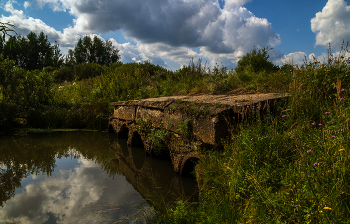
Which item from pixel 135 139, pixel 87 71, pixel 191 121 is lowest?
pixel 135 139

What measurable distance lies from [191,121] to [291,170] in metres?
2.06

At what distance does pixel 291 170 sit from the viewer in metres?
2.21

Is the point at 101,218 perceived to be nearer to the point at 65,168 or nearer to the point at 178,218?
the point at 178,218

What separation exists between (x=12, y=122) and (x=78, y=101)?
8.14 ft

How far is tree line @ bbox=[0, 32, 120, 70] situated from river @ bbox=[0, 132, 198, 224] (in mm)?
28748

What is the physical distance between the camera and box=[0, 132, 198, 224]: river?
2947mm

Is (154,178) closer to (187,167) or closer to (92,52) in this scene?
(187,167)

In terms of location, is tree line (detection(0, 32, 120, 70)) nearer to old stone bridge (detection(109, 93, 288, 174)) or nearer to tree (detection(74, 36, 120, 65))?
tree (detection(74, 36, 120, 65))

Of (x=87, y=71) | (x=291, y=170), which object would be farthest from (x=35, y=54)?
(x=291, y=170)

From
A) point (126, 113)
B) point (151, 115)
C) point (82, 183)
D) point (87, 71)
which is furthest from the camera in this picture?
point (87, 71)

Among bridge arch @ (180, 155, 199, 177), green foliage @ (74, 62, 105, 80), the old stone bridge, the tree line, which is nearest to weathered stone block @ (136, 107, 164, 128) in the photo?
the old stone bridge

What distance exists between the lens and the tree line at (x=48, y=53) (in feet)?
105

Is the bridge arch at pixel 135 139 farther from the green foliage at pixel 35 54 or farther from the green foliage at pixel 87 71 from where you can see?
the green foliage at pixel 35 54

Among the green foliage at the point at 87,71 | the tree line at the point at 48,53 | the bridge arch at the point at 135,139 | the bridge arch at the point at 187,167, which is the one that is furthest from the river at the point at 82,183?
the tree line at the point at 48,53
